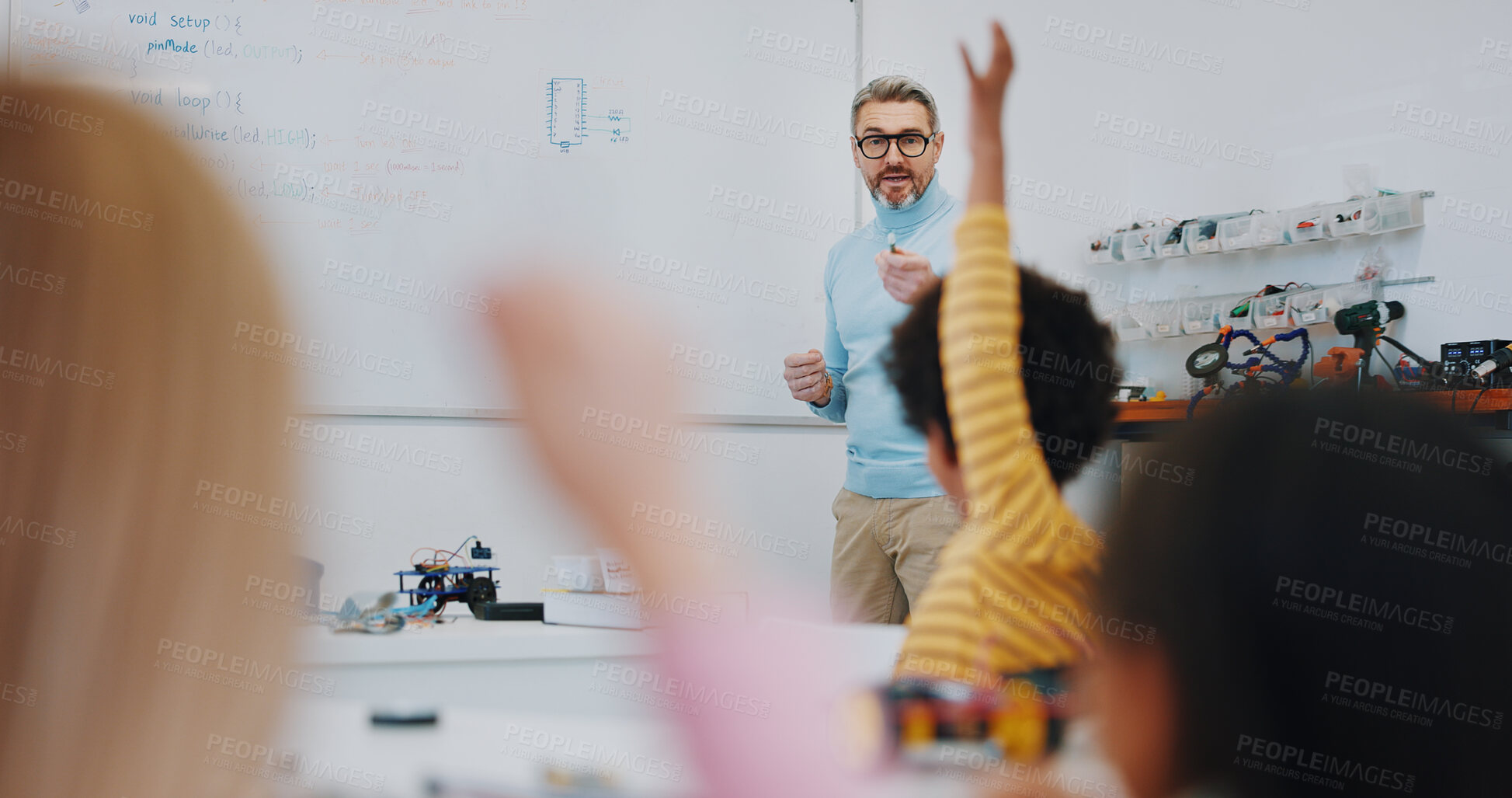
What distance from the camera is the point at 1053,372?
1167 millimetres

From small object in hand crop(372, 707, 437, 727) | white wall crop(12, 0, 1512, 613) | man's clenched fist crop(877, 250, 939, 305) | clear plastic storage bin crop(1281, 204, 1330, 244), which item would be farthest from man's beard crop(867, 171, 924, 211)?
small object in hand crop(372, 707, 437, 727)

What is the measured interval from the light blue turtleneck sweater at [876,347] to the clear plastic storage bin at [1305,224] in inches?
38.2

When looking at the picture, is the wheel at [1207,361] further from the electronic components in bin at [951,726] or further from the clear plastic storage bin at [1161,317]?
the electronic components in bin at [951,726]

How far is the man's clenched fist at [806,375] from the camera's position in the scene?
6.00 feet

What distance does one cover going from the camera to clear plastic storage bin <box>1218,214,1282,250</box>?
2.46 metres

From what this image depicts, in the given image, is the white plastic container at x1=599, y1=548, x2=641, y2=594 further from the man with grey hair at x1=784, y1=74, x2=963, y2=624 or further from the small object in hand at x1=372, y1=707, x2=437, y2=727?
the man with grey hair at x1=784, y1=74, x2=963, y2=624

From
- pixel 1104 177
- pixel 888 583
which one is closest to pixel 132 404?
pixel 888 583

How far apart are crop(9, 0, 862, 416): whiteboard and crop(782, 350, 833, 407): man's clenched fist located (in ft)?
2.46

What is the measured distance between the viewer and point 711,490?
43 cm

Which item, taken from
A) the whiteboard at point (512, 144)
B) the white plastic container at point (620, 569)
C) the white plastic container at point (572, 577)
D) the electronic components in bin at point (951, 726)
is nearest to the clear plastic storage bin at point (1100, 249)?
the whiteboard at point (512, 144)

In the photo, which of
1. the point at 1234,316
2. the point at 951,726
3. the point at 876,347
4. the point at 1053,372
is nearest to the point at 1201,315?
the point at 1234,316

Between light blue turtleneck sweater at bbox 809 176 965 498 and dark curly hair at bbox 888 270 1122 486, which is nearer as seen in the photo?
dark curly hair at bbox 888 270 1122 486

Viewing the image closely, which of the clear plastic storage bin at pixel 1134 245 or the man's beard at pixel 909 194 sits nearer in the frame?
the man's beard at pixel 909 194

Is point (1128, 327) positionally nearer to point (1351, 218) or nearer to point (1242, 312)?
point (1242, 312)
